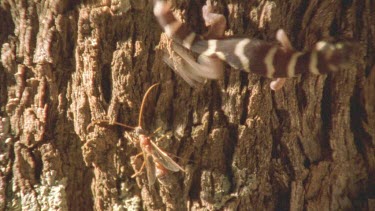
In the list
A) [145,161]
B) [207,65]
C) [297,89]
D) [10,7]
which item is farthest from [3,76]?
[297,89]

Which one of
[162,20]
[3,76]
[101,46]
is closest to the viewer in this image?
[162,20]

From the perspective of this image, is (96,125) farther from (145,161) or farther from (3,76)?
(3,76)

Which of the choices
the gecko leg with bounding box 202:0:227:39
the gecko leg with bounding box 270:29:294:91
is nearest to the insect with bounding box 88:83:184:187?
the gecko leg with bounding box 202:0:227:39

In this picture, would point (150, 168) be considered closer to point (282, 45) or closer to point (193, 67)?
point (193, 67)

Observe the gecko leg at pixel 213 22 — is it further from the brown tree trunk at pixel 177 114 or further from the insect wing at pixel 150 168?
the insect wing at pixel 150 168

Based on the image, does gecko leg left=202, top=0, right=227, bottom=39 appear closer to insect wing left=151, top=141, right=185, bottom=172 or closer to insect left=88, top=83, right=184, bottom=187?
insect left=88, top=83, right=184, bottom=187

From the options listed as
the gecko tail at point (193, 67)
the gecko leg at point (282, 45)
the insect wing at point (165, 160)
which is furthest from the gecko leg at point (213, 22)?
the insect wing at point (165, 160)

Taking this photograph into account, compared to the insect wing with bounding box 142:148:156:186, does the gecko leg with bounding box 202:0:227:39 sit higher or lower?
higher
